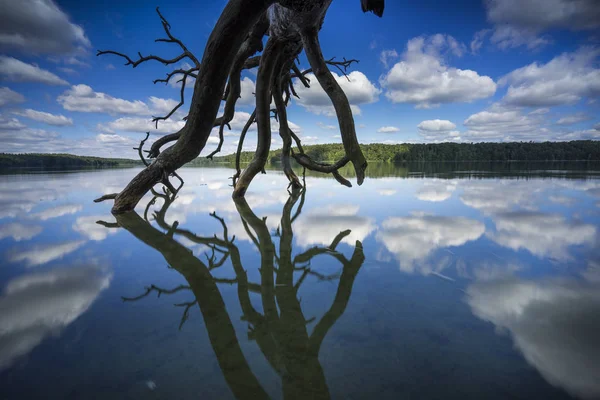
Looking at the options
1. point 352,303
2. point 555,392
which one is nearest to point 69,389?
point 352,303

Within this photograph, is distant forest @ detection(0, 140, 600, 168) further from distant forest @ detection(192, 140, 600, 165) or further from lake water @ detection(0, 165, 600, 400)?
lake water @ detection(0, 165, 600, 400)

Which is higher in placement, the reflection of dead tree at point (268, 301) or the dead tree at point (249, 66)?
the dead tree at point (249, 66)

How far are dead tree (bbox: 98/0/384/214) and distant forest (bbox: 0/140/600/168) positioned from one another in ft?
131

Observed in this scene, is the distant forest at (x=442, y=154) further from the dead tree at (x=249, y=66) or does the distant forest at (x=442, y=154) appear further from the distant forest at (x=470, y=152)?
the dead tree at (x=249, y=66)

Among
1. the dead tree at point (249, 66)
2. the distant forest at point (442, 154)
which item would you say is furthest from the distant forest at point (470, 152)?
the dead tree at point (249, 66)

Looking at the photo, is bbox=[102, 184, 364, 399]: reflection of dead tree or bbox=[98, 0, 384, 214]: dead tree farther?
bbox=[98, 0, 384, 214]: dead tree

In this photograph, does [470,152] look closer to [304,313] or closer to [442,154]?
[442,154]

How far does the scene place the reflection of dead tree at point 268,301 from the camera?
3.59 feet

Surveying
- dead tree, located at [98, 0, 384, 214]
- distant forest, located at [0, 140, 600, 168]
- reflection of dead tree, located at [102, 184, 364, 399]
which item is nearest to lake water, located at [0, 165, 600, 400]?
reflection of dead tree, located at [102, 184, 364, 399]

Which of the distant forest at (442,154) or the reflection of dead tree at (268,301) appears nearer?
the reflection of dead tree at (268,301)

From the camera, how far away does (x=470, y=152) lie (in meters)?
62.6

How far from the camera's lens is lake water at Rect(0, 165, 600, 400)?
1.07m

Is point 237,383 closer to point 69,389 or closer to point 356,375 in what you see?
point 356,375

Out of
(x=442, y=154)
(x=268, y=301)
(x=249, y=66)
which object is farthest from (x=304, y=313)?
(x=442, y=154)
